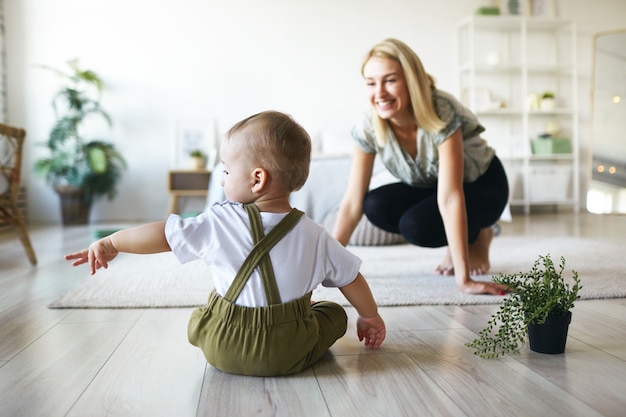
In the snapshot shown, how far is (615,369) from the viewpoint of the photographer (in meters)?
1.15

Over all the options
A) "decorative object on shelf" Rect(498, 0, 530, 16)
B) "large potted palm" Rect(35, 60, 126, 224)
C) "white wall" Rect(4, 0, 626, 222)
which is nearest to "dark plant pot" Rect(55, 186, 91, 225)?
"large potted palm" Rect(35, 60, 126, 224)

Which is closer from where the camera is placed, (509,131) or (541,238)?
(541,238)

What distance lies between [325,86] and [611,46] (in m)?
2.91

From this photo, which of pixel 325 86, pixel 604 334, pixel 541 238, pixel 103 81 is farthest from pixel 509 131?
pixel 604 334

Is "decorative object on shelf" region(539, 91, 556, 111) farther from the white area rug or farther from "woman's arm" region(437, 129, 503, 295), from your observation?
"woman's arm" region(437, 129, 503, 295)

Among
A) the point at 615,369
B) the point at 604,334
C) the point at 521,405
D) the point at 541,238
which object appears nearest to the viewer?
the point at 521,405

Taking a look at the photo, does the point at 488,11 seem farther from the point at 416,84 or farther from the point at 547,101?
the point at 416,84

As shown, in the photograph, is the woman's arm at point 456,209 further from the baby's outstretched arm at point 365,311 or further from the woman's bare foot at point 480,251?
the baby's outstretched arm at point 365,311

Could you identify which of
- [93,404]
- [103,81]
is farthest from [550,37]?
[93,404]

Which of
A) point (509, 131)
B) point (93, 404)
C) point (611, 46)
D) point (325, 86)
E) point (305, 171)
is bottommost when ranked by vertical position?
point (93, 404)

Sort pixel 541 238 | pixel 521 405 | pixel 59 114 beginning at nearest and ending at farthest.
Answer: pixel 521 405 → pixel 541 238 → pixel 59 114

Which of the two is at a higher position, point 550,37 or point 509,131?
point 550,37

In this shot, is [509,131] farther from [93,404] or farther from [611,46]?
[93,404]

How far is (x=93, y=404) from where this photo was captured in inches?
39.6
